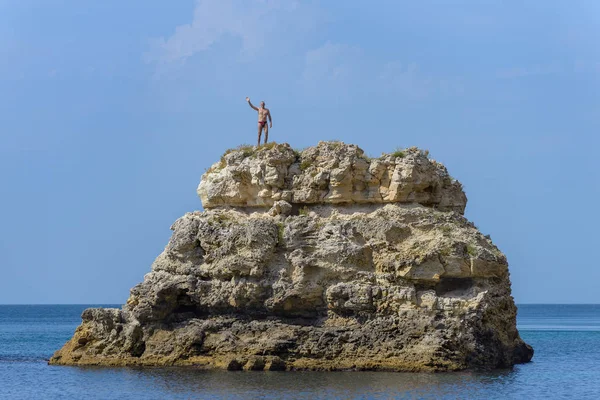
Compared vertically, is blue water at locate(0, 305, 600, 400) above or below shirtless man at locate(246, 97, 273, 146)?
below

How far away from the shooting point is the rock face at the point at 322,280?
33125 mm

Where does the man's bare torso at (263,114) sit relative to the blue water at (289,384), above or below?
above

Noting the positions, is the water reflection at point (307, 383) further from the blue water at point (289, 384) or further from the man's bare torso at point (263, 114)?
the man's bare torso at point (263, 114)

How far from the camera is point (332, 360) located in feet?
109

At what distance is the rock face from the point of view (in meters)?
33.1

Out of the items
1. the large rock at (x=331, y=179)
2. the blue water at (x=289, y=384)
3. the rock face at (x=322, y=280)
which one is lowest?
the blue water at (x=289, y=384)

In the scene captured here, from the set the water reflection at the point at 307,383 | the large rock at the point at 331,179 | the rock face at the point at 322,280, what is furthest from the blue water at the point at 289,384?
the large rock at the point at 331,179

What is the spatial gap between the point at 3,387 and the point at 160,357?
4.99 meters

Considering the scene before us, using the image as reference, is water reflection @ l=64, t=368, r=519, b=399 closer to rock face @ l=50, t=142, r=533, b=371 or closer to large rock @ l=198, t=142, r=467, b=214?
rock face @ l=50, t=142, r=533, b=371

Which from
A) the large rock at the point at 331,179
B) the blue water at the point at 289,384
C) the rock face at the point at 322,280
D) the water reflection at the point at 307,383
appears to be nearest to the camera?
the water reflection at the point at 307,383

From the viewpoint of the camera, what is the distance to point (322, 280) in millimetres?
34156

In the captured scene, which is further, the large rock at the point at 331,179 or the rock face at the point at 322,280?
the large rock at the point at 331,179

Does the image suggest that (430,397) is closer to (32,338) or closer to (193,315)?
(193,315)

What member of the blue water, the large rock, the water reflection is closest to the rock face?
the large rock
